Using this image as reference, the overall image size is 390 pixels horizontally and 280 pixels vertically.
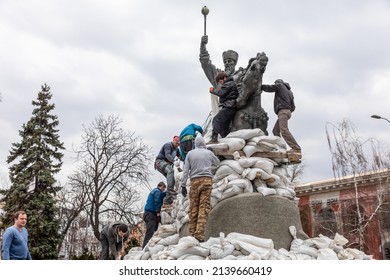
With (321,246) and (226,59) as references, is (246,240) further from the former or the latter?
(226,59)

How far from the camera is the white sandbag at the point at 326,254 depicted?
255 inches

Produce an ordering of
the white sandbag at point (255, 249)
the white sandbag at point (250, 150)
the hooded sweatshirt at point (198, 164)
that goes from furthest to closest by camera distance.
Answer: the white sandbag at point (250, 150) < the hooded sweatshirt at point (198, 164) < the white sandbag at point (255, 249)

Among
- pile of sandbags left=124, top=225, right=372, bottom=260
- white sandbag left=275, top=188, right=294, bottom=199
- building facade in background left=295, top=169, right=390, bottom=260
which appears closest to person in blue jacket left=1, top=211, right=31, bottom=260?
pile of sandbags left=124, top=225, right=372, bottom=260

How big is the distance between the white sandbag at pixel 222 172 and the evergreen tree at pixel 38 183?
1811 centimetres

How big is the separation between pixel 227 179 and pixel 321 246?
6.23ft

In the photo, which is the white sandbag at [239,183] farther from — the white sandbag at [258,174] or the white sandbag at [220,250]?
the white sandbag at [220,250]

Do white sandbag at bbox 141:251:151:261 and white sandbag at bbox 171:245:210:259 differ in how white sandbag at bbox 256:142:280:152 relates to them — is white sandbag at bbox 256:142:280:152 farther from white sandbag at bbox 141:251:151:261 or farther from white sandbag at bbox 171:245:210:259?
white sandbag at bbox 141:251:151:261

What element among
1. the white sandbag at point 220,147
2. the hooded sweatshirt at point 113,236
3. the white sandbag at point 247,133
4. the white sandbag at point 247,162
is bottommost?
the hooded sweatshirt at point 113,236

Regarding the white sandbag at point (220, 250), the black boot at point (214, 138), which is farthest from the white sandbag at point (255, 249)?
the black boot at point (214, 138)

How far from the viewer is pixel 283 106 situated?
8430 millimetres

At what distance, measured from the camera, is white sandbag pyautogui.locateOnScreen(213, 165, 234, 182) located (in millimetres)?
7441

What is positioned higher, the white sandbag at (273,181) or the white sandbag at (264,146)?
the white sandbag at (264,146)

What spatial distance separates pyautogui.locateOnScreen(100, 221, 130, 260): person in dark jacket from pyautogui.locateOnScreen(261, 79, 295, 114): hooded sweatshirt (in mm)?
4575
